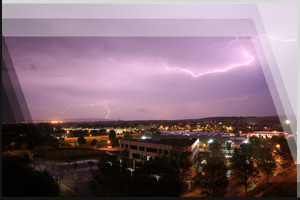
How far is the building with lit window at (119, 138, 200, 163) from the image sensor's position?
8.89 meters

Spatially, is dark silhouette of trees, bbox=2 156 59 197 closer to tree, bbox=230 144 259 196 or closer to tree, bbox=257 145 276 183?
tree, bbox=230 144 259 196

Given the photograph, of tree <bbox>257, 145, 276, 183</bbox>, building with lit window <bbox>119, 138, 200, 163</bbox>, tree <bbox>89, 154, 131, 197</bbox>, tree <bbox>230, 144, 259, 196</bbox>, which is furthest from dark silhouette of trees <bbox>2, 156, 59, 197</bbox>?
tree <bbox>257, 145, 276, 183</bbox>

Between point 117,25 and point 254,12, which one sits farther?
point 117,25

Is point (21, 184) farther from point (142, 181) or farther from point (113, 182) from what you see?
point (142, 181)

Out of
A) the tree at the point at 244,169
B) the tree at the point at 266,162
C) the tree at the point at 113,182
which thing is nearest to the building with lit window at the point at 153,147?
the tree at the point at 244,169

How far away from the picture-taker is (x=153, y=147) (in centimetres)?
960

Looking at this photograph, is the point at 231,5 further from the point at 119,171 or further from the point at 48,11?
the point at 119,171

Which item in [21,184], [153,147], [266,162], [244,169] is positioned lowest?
[266,162]

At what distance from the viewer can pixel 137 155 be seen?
419 inches

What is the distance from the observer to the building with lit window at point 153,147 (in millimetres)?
8894

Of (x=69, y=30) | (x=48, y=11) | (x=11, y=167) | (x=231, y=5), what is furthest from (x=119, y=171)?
(x=231, y=5)

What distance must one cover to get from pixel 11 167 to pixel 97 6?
3.34m

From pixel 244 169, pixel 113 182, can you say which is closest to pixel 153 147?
pixel 244 169

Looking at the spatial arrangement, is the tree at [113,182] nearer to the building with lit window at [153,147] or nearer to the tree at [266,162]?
the building with lit window at [153,147]
